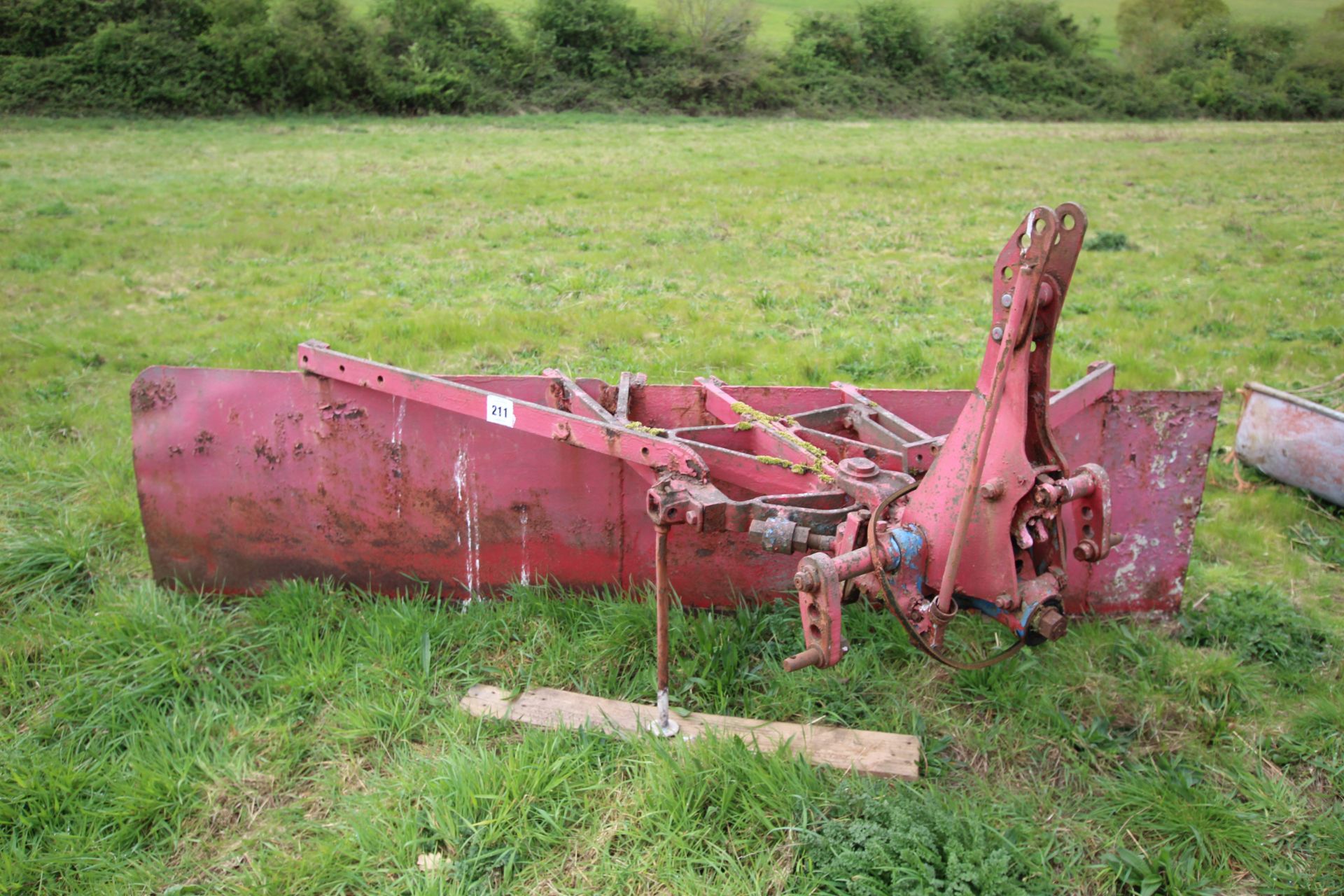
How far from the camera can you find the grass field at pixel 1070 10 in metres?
39.4

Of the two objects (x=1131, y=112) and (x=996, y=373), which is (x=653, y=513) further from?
(x=1131, y=112)

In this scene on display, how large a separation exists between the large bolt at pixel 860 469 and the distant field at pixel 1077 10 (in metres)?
37.4

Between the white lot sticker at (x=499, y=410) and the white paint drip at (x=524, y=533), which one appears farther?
the white paint drip at (x=524, y=533)

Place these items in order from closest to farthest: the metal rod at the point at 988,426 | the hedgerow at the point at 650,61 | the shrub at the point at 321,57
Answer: the metal rod at the point at 988,426 < the hedgerow at the point at 650,61 < the shrub at the point at 321,57

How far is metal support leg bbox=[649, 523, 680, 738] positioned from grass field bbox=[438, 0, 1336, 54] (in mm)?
37348

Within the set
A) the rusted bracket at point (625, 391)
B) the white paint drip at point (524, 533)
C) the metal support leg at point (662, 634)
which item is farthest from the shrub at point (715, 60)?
the metal support leg at point (662, 634)

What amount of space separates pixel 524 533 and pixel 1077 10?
53.7 m

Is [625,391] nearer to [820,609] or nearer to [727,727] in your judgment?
[727,727]

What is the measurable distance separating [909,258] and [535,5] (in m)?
29.1

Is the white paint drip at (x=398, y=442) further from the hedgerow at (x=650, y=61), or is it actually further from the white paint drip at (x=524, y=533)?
the hedgerow at (x=650, y=61)

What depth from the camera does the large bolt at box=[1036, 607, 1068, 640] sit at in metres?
2.41

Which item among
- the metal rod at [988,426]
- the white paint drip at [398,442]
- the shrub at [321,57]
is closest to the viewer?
the metal rod at [988,426]

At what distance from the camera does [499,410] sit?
129 inches

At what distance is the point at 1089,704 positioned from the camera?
3180mm
